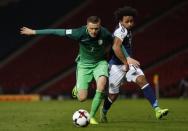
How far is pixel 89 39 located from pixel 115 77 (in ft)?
3.87

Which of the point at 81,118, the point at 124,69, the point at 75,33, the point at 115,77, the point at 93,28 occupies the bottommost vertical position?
the point at 81,118

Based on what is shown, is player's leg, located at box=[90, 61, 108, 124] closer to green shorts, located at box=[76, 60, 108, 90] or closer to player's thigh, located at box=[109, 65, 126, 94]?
green shorts, located at box=[76, 60, 108, 90]

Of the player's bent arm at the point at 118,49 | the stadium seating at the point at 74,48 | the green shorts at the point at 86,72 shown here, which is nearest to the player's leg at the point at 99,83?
the green shorts at the point at 86,72

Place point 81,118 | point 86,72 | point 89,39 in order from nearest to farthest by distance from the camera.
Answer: point 81,118 → point 89,39 → point 86,72

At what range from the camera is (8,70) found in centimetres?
3362

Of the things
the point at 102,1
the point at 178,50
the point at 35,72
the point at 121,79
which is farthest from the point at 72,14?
the point at 121,79

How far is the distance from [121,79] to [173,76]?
1955 centimetres

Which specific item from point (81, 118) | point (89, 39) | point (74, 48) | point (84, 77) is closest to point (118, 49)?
point (89, 39)

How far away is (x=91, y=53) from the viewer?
11609mm

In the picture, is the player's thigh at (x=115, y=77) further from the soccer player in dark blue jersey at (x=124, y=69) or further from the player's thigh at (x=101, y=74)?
the player's thigh at (x=101, y=74)

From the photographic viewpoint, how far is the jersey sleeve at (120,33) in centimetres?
1182

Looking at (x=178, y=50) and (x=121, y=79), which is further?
(x=178, y=50)

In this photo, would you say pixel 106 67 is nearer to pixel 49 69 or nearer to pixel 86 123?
pixel 86 123

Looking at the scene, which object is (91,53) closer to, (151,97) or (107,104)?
(107,104)
